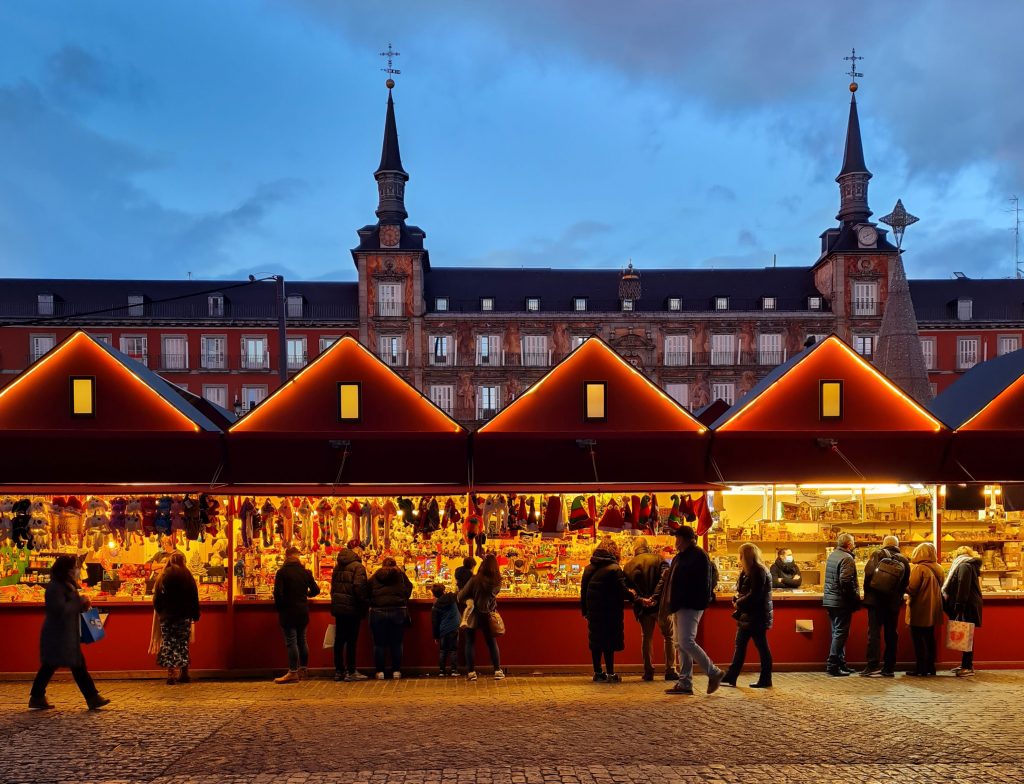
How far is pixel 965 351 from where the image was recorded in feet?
180

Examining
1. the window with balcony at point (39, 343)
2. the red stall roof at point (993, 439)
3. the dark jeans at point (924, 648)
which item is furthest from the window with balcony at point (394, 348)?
the dark jeans at point (924, 648)

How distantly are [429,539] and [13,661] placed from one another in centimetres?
553

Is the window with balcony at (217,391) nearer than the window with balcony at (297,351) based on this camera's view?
Yes

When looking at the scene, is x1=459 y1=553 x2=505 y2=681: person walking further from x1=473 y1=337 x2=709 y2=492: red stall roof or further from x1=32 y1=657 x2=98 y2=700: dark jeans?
x1=32 y1=657 x2=98 y2=700: dark jeans

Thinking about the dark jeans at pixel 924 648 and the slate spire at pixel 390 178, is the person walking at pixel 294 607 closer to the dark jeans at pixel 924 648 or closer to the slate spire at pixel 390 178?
the dark jeans at pixel 924 648

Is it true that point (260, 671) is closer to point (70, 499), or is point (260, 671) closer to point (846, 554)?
point (70, 499)

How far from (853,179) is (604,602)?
52.8 meters

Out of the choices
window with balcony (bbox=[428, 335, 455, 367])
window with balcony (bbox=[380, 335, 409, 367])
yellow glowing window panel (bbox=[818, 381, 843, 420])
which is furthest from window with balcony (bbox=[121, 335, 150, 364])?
yellow glowing window panel (bbox=[818, 381, 843, 420])

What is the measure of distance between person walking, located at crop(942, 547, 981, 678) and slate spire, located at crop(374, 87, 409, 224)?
4671 centimetres

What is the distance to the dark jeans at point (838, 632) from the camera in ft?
36.9

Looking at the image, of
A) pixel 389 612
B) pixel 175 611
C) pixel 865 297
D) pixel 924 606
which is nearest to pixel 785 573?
Answer: pixel 924 606

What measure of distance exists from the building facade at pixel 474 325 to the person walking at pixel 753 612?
42.9 meters

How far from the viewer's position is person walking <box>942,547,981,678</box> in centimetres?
1102

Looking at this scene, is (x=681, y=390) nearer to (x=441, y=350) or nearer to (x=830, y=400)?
(x=441, y=350)
